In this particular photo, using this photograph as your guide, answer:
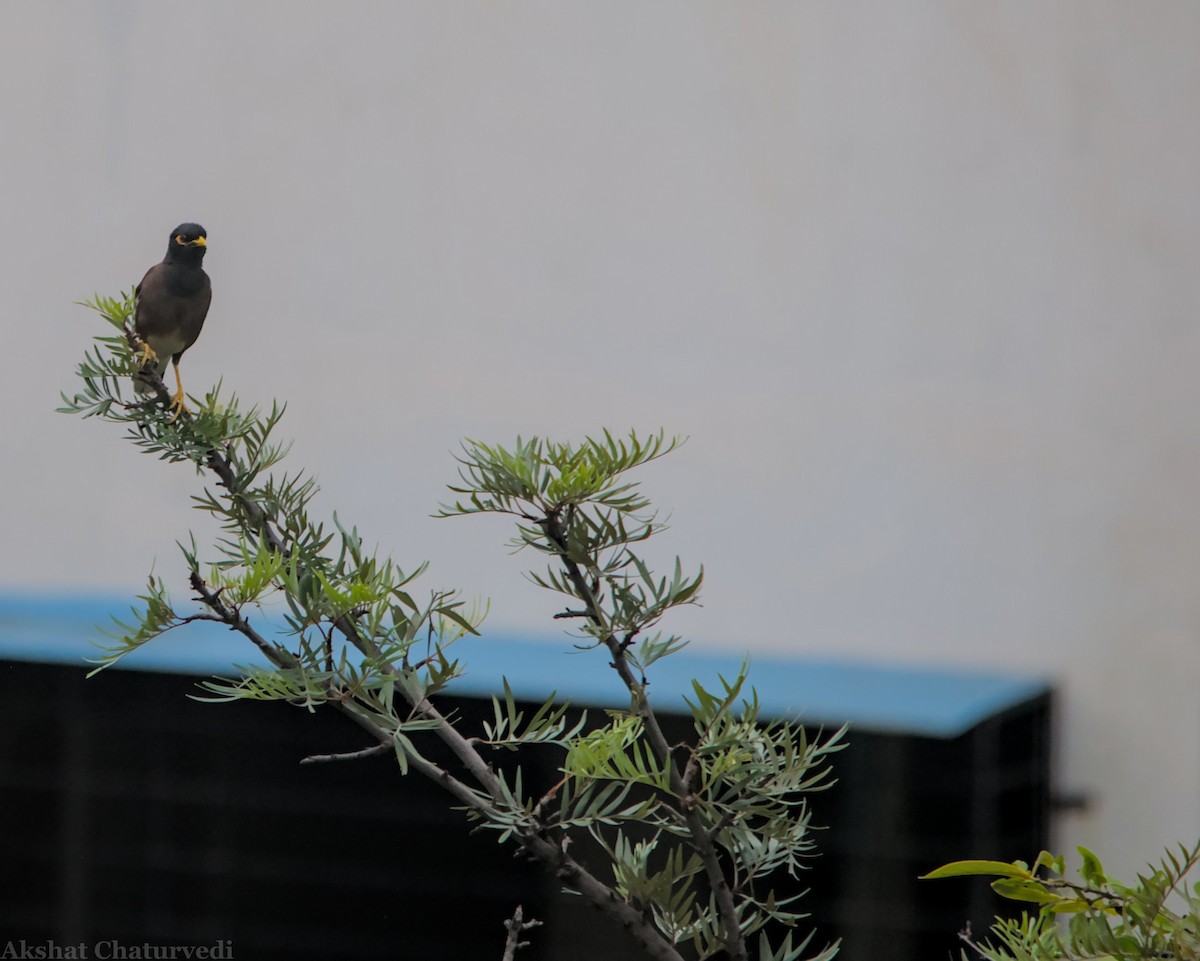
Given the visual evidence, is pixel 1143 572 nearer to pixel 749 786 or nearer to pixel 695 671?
pixel 695 671

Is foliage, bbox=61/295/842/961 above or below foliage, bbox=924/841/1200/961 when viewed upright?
above

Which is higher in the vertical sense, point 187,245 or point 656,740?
point 187,245

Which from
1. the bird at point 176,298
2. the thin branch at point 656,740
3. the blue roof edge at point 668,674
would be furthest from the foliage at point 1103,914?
the blue roof edge at point 668,674

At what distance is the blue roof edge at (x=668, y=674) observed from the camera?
1.33 metres

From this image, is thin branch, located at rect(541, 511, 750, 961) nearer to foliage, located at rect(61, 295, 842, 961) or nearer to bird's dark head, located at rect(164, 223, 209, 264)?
foliage, located at rect(61, 295, 842, 961)

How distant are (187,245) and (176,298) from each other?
0.05 metres

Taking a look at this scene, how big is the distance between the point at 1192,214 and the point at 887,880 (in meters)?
0.84

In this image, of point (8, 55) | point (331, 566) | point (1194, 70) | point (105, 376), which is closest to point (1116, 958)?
point (331, 566)

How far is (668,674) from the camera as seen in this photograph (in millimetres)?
1419

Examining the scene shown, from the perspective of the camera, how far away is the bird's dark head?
82cm

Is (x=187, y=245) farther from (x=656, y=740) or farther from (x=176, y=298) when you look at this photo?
(x=656, y=740)

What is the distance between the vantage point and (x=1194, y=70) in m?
1.39

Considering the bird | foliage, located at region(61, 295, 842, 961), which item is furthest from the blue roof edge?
foliage, located at region(61, 295, 842, 961)

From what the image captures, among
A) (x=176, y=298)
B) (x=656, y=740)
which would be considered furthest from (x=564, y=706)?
(x=176, y=298)
